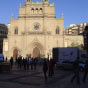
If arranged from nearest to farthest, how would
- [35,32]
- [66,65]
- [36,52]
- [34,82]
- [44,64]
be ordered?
1. [34,82]
2. [44,64]
3. [66,65]
4. [35,32]
5. [36,52]

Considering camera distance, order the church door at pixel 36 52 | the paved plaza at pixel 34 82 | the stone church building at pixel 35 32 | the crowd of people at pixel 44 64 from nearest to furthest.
Result: the paved plaza at pixel 34 82, the crowd of people at pixel 44 64, the stone church building at pixel 35 32, the church door at pixel 36 52

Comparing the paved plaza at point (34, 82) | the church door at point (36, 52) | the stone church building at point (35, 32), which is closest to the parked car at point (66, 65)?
the paved plaza at point (34, 82)

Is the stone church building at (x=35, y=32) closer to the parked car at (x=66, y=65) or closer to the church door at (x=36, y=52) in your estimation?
the church door at (x=36, y=52)

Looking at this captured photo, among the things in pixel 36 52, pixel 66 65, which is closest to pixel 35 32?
pixel 36 52

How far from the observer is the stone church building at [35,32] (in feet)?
177

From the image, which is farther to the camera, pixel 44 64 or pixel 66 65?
pixel 66 65

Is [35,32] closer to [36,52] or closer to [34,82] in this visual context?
[36,52]

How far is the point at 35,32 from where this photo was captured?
54.6 metres

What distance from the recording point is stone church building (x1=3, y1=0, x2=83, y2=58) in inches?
2121

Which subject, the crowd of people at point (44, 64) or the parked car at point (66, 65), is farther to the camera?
the parked car at point (66, 65)

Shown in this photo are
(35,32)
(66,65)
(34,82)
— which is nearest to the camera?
(34,82)

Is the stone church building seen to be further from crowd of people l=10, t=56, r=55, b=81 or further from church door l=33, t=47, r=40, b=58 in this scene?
crowd of people l=10, t=56, r=55, b=81

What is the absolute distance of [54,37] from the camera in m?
54.2

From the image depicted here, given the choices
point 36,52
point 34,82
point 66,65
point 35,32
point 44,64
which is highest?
point 35,32
